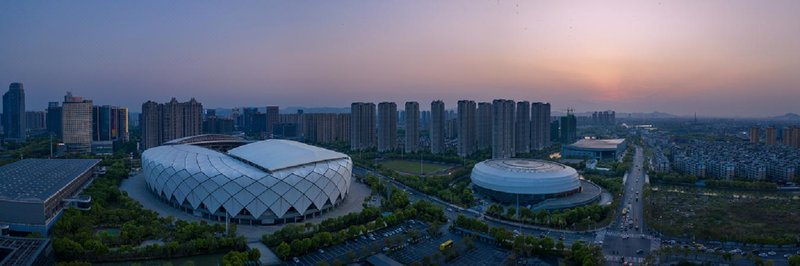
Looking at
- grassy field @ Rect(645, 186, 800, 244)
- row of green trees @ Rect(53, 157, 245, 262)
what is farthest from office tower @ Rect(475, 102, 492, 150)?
row of green trees @ Rect(53, 157, 245, 262)

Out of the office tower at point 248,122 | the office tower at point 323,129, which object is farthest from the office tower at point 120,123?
the office tower at point 323,129

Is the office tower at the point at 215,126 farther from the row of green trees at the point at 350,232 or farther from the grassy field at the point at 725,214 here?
the grassy field at the point at 725,214

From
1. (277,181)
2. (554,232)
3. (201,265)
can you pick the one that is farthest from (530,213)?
(201,265)

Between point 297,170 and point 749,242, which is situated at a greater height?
point 297,170

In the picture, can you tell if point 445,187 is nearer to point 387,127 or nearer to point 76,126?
point 387,127

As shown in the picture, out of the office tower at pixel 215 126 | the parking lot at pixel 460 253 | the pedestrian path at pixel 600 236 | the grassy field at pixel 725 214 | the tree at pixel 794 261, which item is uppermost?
the office tower at pixel 215 126

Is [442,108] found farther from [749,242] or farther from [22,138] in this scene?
[22,138]
